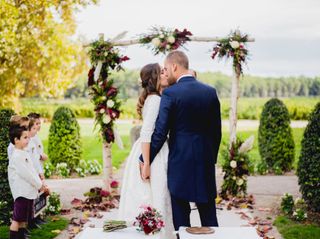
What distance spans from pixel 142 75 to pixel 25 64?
10.7m

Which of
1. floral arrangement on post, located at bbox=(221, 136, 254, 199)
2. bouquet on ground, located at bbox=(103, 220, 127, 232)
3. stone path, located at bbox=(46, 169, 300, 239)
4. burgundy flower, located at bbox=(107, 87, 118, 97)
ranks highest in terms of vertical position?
burgundy flower, located at bbox=(107, 87, 118, 97)

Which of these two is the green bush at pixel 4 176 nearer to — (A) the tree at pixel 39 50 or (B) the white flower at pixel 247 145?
(B) the white flower at pixel 247 145

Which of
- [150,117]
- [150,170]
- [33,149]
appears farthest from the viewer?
[33,149]

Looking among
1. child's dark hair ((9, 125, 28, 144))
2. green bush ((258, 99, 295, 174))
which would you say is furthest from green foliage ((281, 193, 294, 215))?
green bush ((258, 99, 295, 174))

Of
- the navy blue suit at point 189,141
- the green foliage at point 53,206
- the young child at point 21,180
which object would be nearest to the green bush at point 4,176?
the green foliage at point 53,206

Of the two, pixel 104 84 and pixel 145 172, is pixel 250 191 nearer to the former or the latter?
pixel 104 84

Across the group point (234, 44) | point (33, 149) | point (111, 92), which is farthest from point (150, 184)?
point (234, 44)

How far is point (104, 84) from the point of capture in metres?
8.41

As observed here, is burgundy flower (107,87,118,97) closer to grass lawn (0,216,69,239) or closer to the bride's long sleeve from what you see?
grass lawn (0,216,69,239)

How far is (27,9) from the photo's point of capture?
45.8ft

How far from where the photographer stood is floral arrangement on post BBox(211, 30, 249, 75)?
8.23 metres

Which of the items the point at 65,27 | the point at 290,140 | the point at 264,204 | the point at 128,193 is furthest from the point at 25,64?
the point at 128,193

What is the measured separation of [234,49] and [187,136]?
11.9 feet

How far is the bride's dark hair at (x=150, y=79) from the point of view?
209 inches
